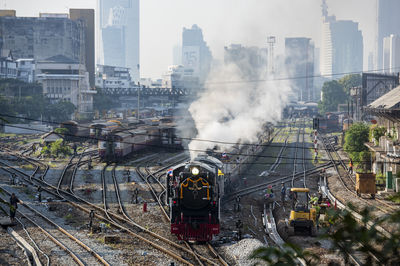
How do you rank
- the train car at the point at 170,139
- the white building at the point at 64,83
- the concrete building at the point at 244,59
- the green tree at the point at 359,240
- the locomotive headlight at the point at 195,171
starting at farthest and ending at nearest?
1. the white building at the point at 64,83
2. the concrete building at the point at 244,59
3. the train car at the point at 170,139
4. the locomotive headlight at the point at 195,171
5. the green tree at the point at 359,240

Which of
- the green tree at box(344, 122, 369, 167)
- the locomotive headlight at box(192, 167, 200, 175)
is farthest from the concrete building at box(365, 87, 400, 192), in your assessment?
the locomotive headlight at box(192, 167, 200, 175)

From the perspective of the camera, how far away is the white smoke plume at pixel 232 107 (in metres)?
36.9

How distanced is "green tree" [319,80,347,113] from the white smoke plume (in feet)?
165

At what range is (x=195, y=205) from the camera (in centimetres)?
1805

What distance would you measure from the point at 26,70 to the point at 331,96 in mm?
74978

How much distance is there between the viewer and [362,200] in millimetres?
28672

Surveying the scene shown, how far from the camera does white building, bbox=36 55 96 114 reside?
104 metres

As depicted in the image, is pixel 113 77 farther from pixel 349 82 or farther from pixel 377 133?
pixel 377 133

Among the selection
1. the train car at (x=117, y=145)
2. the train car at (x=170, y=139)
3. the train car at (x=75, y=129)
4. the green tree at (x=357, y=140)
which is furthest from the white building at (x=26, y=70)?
the green tree at (x=357, y=140)

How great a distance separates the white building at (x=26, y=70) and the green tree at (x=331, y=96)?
71885 mm

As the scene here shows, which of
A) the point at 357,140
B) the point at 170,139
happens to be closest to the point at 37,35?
the point at 170,139

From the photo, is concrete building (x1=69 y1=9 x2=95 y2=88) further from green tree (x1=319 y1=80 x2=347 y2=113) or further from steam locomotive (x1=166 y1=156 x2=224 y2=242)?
steam locomotive (x1=166 y1=156 x2=224 y2=242)

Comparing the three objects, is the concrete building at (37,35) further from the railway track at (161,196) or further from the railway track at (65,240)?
the railway track at (65,240)

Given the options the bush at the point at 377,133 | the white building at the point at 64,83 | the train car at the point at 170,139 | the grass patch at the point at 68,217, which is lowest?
the grass patch at the point at 68,217
